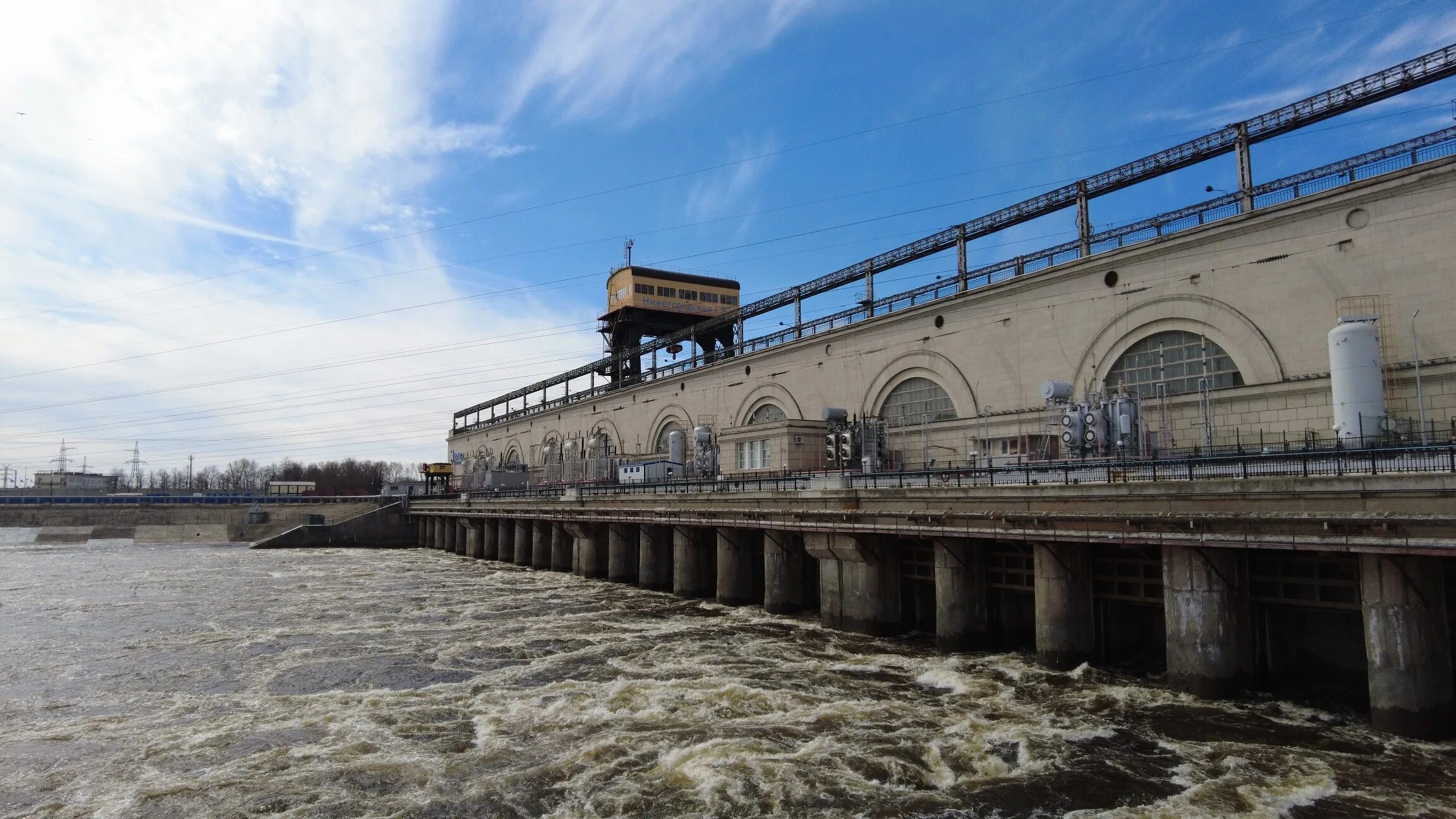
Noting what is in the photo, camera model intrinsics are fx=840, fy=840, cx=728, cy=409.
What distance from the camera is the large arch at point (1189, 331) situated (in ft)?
85.0

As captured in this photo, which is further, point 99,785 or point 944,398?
point 944,398

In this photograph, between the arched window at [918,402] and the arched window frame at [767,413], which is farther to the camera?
the arched window frame at [767,413]

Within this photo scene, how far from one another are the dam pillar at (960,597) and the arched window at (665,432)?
4106 centimetres

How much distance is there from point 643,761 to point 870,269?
1498 inches

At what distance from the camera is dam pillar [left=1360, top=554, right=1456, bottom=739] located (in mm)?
13516

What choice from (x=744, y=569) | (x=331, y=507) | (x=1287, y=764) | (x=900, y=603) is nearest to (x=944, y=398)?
(x=744, y=569)

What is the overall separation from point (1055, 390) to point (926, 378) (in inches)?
378

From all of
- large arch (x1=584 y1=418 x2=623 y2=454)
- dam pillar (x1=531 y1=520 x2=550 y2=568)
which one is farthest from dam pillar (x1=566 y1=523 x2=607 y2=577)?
large arch (x1=584 y1=418 x2=623 y2=454)

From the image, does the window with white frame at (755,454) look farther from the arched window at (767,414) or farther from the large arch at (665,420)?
the large arch at (665,420)

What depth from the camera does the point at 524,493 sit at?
190 ft

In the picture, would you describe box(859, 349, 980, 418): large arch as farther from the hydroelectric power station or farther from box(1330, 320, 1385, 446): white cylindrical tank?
box(1330, 320, 1385, 446): white cylindrical tank

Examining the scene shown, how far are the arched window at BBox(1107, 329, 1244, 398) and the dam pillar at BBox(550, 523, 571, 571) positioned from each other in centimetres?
3179

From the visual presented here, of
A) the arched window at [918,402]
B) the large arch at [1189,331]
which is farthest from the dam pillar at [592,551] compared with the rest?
the large arch at [1189,331]

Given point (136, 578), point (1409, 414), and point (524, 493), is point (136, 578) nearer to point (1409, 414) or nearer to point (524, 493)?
point (524, 493)
